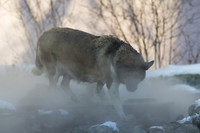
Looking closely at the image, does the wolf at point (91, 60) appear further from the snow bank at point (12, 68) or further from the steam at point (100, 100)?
the snow bank at point (12, 68)

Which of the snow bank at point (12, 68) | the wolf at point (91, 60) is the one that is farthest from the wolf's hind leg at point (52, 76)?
the snow bank at point (12, 68)

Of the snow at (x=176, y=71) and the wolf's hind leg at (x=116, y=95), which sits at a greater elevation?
the snow at (x=176, y=71)

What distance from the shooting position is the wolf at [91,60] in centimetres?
493

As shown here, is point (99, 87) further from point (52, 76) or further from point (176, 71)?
point (176, 71)

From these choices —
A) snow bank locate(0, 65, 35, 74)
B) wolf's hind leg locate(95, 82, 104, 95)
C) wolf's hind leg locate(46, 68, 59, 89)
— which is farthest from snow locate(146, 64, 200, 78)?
snow bank locate(0, 65, 35, 74)

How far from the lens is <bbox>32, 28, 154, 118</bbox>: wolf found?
493cm

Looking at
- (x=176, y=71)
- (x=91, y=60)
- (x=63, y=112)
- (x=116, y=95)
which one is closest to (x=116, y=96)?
(x=116, y=95)

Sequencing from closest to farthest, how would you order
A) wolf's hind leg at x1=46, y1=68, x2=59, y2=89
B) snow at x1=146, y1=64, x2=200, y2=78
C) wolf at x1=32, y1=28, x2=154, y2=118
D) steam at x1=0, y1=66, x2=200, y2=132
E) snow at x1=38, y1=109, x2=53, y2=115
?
1. wolf at x1=32, y1=28, x2=154, y2=118
2. snow at x1=38, y1=109, x2=53, y2=115
3. steam at x1=0, y1=66, x2=200, y2=132
4. wolf's hind leg at x1=46, y1=68, x2=59, y2=89
5. snow at x1=146, y1=64, x2=200, y2=78

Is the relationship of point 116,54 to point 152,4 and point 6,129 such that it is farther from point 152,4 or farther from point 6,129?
point 152,4

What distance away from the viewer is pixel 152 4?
32.4ft

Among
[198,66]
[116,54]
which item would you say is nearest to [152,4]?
[198,66]

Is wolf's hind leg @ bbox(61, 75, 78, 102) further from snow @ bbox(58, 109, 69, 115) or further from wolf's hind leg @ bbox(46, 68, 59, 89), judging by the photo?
snow @ bbox(58, 109, 69, 115)

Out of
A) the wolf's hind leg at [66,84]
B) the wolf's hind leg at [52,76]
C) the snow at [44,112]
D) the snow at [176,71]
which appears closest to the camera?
the snow at [44,112]

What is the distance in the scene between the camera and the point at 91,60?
5.29 metres
